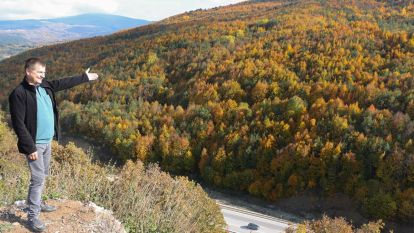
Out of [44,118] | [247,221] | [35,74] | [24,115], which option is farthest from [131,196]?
[247,221]

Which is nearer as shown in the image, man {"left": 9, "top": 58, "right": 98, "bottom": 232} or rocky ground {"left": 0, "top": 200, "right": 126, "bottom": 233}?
man {"left": 9, "top": 58, "right": 98, "bottom": 232}

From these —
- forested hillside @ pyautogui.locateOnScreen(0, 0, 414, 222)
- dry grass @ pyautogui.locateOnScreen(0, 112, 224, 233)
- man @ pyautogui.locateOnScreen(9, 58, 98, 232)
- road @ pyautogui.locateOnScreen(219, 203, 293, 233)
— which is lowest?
road @ pyautogui.locateOnScreen(219, 203, 293, 233)

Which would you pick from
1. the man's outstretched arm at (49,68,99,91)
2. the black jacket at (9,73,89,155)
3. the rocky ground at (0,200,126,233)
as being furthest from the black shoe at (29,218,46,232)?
the man's outstretched arm at (49,68,99,91)

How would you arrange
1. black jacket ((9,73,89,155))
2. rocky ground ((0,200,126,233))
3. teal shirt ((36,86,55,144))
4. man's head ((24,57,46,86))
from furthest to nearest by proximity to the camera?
rocky ground ((0,200,126,233))
teal shirt ((36,86,55,144))
man's head ((24,57,46,86))
black jacket ((9,73,89,155))

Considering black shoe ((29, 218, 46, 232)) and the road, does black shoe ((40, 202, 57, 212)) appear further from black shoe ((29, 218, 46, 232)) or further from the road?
the road

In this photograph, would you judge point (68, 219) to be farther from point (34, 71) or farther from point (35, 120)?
point (34, 71)

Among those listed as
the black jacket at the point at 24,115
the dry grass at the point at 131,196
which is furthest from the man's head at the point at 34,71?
the dry grass at the point at 131,196
